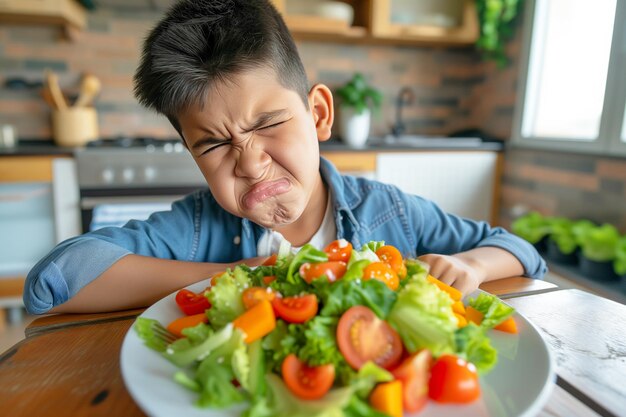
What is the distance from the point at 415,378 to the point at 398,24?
2522mm

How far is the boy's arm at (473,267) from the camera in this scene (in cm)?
70

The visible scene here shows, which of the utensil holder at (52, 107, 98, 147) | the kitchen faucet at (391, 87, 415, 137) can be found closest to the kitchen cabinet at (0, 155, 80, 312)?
the utensil holder at (52, 107, 98, 147)

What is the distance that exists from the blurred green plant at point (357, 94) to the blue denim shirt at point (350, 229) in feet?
4.90

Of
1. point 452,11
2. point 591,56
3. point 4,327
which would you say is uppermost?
point 452,11

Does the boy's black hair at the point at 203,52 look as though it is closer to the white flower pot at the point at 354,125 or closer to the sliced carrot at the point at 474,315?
the sliced carrot at the point at 474,315

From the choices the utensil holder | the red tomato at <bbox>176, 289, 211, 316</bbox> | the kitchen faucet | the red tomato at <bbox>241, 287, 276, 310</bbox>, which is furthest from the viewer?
the kitchen faucet

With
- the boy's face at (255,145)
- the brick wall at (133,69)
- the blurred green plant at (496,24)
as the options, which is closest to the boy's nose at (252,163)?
the boy's face at (255,145)

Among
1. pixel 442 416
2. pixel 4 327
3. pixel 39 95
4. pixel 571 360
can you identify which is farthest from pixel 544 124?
pixel 4 327

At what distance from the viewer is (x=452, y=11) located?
275 centimetres

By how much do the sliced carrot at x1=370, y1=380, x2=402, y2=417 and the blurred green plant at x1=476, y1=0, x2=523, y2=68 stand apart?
2.59m

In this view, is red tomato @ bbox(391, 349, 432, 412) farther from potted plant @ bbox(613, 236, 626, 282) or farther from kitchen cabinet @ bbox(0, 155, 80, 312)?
kitchen cabinet @ bbox(0, 155, 80, 312)

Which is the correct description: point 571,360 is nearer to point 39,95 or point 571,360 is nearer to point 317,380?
point 317,380

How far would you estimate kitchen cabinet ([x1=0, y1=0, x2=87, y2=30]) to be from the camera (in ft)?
6.67

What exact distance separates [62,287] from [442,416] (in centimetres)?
64
